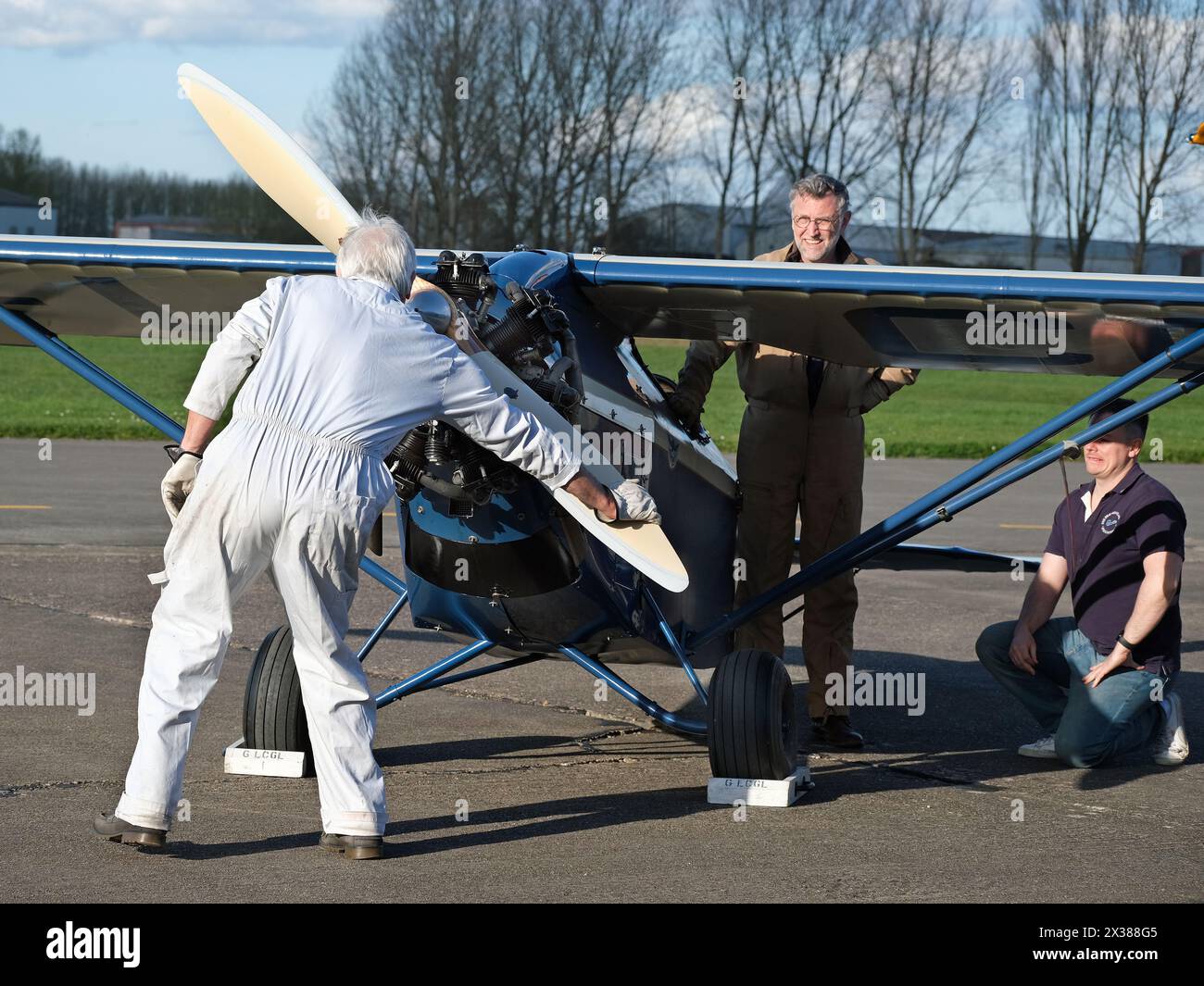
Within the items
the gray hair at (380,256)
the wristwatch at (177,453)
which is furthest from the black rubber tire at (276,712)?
the gray hair at (380,256)

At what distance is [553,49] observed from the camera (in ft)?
218

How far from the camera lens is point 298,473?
4605mm

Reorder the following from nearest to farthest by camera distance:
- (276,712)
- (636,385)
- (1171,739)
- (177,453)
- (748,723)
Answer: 1. (177,453)
2. (748,723)
3. (276,712)
4. (636,385)
5. (1171,739)

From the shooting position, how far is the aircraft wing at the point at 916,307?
5.84 m

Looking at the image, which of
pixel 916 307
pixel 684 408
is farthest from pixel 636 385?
pixel 916 307

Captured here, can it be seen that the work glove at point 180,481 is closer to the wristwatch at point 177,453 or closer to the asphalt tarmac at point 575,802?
the wristwatch at point 177,453

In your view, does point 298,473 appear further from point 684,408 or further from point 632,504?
point 684,408

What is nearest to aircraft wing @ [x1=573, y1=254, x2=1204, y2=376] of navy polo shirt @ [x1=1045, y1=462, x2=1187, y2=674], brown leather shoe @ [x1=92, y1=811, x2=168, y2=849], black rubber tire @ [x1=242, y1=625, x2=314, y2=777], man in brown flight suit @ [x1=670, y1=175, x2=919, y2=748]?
man in brown flight suit @ [x1=670, y1=175, x2=919, y2=748]

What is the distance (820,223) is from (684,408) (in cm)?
102

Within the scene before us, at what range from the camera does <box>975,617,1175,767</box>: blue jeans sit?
6500 millimetres

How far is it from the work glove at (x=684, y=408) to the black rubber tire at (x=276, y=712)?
74.0 inches

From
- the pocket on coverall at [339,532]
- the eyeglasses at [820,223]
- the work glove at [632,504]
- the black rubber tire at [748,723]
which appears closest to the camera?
the pocket on coverall at [339,532]

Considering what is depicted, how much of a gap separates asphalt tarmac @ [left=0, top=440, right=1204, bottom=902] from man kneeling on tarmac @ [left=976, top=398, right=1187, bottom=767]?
177mm

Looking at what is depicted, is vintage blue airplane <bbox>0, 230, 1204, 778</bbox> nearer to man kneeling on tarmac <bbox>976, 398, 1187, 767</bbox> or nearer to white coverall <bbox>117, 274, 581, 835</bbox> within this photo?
white coverall <bbox>117, 274, 581, 835</bbox>
